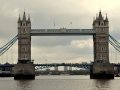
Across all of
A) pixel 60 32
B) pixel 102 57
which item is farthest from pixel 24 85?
pixel 102 57

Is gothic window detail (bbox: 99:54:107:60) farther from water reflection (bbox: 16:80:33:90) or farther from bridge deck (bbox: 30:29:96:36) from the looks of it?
water reflection (bbox: 16:80:33:90)

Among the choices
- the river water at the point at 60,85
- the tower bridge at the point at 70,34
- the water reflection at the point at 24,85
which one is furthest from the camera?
the tower bridge at the point at 70,34

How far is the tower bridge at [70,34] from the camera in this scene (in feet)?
428

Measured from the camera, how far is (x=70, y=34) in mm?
132750

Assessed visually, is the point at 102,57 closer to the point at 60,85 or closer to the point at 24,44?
the point at 24,44

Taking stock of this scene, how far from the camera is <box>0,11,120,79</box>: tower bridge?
5138 inches

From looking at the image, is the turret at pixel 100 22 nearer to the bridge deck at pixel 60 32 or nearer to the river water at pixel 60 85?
the bridge deck at pixel 60 32

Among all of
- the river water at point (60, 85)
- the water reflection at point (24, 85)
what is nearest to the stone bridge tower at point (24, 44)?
the river water at point (60, 85)

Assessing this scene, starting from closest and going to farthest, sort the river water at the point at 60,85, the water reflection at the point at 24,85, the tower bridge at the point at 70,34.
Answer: the water reflection at the point at 24,85, the river water at the point at 60,85, the tower bridge at the point at 70,34

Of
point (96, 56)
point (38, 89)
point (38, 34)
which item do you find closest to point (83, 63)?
point (96, 56)

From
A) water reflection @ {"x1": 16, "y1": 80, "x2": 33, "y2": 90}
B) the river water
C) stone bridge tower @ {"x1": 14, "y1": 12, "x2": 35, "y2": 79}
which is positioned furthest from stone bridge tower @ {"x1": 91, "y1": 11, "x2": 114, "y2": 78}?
water reflection @ {"x1": 16, "y1": 80, "x2": 33, "y2": 90}

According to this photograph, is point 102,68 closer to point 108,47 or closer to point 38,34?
point 108,47

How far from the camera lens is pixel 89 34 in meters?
135

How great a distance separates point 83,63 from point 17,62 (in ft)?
77.9
